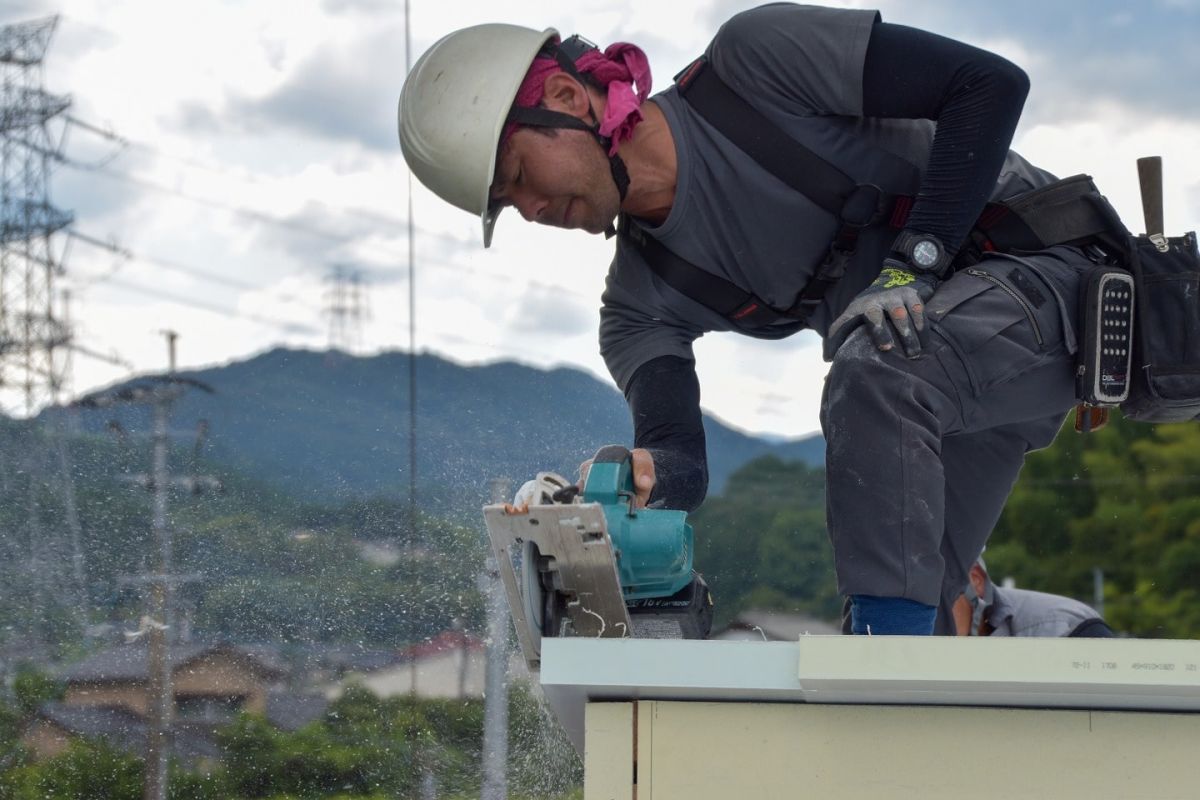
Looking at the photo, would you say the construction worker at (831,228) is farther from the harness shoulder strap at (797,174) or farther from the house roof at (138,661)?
the house roof at (138,661)

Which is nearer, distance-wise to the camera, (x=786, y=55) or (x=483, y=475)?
(x=786, y=55)

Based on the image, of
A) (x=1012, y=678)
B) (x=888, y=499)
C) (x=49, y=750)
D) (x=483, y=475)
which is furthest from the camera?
(x=49, y=750)

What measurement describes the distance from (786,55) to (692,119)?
0.24m

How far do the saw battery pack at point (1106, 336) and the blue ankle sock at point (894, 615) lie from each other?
59 centimetres

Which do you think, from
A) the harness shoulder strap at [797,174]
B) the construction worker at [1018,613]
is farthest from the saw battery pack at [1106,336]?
the construction worker at [1018,613]

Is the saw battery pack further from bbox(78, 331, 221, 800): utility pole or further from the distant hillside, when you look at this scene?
bbox(78, 331, 221, 800): utility pole

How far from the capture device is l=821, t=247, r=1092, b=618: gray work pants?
2.12 meters

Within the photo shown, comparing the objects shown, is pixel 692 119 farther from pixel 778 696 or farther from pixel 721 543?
pixel 721 543

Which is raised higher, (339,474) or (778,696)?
(339,474)

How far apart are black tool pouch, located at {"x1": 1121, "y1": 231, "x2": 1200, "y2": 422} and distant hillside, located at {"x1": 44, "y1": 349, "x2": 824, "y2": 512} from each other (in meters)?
2.42

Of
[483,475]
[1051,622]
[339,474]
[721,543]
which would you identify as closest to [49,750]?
[339,474]

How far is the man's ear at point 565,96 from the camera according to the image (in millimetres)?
2609

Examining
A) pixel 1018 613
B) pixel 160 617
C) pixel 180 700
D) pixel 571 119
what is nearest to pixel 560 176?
pixel 571 119

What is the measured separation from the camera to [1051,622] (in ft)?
13.9
